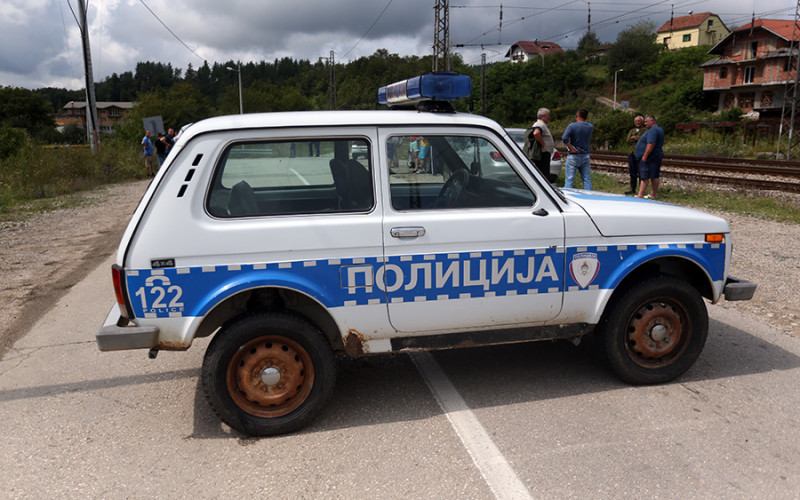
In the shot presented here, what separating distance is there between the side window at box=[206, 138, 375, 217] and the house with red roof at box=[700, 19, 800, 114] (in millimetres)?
66950

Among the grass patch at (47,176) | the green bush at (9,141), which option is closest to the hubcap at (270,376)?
the grass patch at (47,176)

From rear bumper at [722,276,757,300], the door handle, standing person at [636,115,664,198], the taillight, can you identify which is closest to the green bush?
standing person at [636,115,664,198]

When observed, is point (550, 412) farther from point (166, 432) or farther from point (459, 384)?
point (166, 432)

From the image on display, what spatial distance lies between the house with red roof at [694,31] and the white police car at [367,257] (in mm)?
115944

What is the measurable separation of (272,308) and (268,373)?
40 centimetres

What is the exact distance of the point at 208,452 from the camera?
3.67 m

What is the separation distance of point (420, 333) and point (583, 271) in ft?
3.81

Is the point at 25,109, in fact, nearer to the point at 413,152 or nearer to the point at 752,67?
the point at 752,67

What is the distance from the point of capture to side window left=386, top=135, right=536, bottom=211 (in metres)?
3.96

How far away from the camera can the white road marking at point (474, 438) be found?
3.21 m

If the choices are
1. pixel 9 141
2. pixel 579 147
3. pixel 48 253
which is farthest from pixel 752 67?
pixel 48 253

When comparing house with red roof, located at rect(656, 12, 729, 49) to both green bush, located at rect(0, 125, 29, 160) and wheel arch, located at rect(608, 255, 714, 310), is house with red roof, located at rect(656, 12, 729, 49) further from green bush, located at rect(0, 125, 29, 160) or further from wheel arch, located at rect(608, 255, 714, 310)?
wheel arch, located at rect(608, 255, 714, 310)

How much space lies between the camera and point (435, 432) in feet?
12.5

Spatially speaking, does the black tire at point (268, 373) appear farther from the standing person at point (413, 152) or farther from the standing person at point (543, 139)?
the standing person at point (543, 139)
